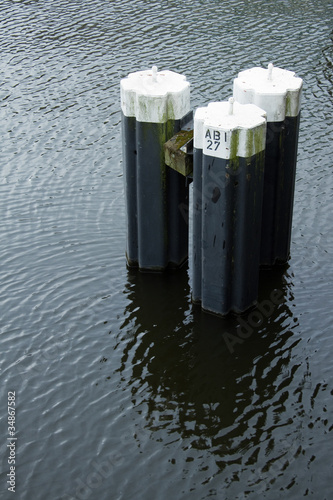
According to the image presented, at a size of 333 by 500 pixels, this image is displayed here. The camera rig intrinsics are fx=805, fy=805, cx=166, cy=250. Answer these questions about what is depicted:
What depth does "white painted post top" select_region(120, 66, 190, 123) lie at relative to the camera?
43.4ft

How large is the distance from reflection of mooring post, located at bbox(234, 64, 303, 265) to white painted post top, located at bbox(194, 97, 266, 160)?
3.01 ft

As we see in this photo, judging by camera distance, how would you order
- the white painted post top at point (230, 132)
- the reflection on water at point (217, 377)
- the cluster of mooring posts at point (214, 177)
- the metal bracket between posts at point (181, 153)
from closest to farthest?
the reflection on water at point (217, 377)
the white painted post top at point (230, 132)
the cluster of mooring posts at point (214, 177)
the metal bracket between posts at point (181, 153)

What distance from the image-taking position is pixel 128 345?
43.4 ft

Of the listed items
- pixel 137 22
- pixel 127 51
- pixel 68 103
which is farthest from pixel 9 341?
pixel 137 22

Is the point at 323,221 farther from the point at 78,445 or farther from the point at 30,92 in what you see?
the point at 30,92

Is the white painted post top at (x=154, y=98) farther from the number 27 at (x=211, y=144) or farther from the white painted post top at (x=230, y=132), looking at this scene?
the number 27 at (x=211, y=144)

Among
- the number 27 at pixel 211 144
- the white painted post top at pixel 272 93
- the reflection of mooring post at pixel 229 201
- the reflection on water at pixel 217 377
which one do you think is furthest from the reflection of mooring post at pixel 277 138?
the number 27 at pixel 211 144

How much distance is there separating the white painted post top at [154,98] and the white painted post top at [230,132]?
1.00 metres

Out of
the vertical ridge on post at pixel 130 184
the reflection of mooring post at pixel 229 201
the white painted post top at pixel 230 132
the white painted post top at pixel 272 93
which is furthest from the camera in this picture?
the vertical ridge on post at pixel 130 184

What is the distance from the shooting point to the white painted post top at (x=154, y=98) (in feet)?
43.4

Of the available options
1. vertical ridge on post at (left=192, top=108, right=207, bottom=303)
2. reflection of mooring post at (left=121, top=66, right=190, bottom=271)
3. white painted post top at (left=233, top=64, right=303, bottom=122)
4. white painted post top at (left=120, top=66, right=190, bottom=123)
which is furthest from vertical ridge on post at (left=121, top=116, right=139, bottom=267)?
white painted post top at (left=233, top=64, right=303, bottom=122)

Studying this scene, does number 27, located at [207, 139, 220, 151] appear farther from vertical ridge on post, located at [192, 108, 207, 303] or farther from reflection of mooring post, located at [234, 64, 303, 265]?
reflection of mooring post, located at [234, 64, 303, 265]

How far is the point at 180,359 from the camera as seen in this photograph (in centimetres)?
1292

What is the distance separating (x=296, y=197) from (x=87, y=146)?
5630mm
